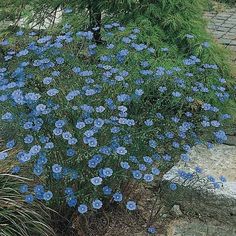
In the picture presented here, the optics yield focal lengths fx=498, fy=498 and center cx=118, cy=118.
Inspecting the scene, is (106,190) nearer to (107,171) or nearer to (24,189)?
(107,171)

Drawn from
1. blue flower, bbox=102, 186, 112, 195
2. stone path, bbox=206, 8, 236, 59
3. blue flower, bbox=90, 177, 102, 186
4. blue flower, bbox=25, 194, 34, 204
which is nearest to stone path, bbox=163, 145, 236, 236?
blue flower, bbox=102, 186, 112, 195

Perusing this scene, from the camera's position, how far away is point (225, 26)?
744 cm

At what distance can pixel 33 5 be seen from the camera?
477cm

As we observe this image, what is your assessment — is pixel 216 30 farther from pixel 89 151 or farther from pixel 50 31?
pixel 89 151

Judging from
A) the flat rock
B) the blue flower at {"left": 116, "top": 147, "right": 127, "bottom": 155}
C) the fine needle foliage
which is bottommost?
the flat rock

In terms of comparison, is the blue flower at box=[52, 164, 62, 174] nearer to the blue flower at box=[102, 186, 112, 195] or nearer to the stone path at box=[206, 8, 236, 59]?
the blue flower at box=[102, 186, 112, 195]

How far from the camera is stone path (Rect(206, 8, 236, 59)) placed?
6.71 metres

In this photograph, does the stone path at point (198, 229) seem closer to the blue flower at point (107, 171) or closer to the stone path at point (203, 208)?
the stone path at point (203, 208)

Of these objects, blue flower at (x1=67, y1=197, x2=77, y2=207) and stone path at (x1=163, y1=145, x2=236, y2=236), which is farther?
stone path at (x1=163, y1=145, x2=236, y2=236)

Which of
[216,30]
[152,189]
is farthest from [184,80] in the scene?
[216,30]

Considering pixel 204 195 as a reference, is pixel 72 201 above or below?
above

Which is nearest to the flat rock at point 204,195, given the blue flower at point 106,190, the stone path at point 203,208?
the stone path at point 203,208

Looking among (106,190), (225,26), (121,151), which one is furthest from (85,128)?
(225,26)

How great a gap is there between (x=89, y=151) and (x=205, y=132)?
1340 mm
